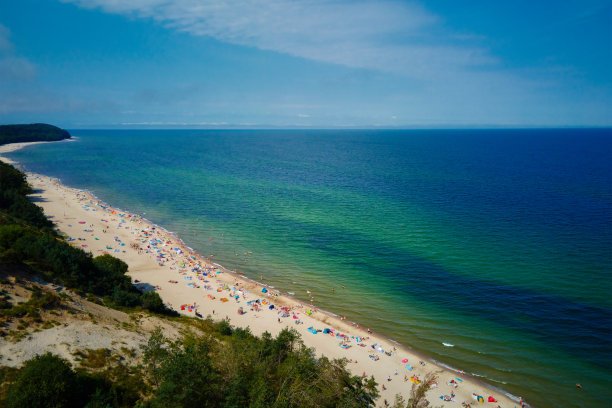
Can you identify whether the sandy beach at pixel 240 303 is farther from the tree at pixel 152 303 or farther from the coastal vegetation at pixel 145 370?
the coastal vegetation at pixel 145 370

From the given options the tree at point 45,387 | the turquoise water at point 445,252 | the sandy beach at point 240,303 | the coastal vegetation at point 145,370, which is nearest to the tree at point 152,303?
the coastal vegetation at point 145,370

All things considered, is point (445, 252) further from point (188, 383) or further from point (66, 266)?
point (66, 266)

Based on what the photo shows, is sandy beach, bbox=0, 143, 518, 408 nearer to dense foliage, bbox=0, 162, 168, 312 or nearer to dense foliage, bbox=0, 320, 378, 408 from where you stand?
dense foliage, bbox=0, 162, 168, 312

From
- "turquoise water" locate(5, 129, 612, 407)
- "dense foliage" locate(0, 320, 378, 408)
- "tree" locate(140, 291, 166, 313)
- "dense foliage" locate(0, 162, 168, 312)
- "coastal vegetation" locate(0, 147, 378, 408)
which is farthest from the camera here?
"turquoise water" locate(5, 129, 612, 407)

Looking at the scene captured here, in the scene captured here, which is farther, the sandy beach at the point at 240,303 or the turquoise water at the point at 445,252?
the turquoise water at the point at 445,252

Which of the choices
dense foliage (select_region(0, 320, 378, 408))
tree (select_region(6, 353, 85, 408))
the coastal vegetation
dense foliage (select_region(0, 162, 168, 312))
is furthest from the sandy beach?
tree (select_region(6, 353, 85, 408))

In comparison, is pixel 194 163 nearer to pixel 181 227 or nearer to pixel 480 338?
pixel 181 227

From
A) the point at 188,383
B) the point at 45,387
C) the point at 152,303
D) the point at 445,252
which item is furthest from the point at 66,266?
the point at 445,252
